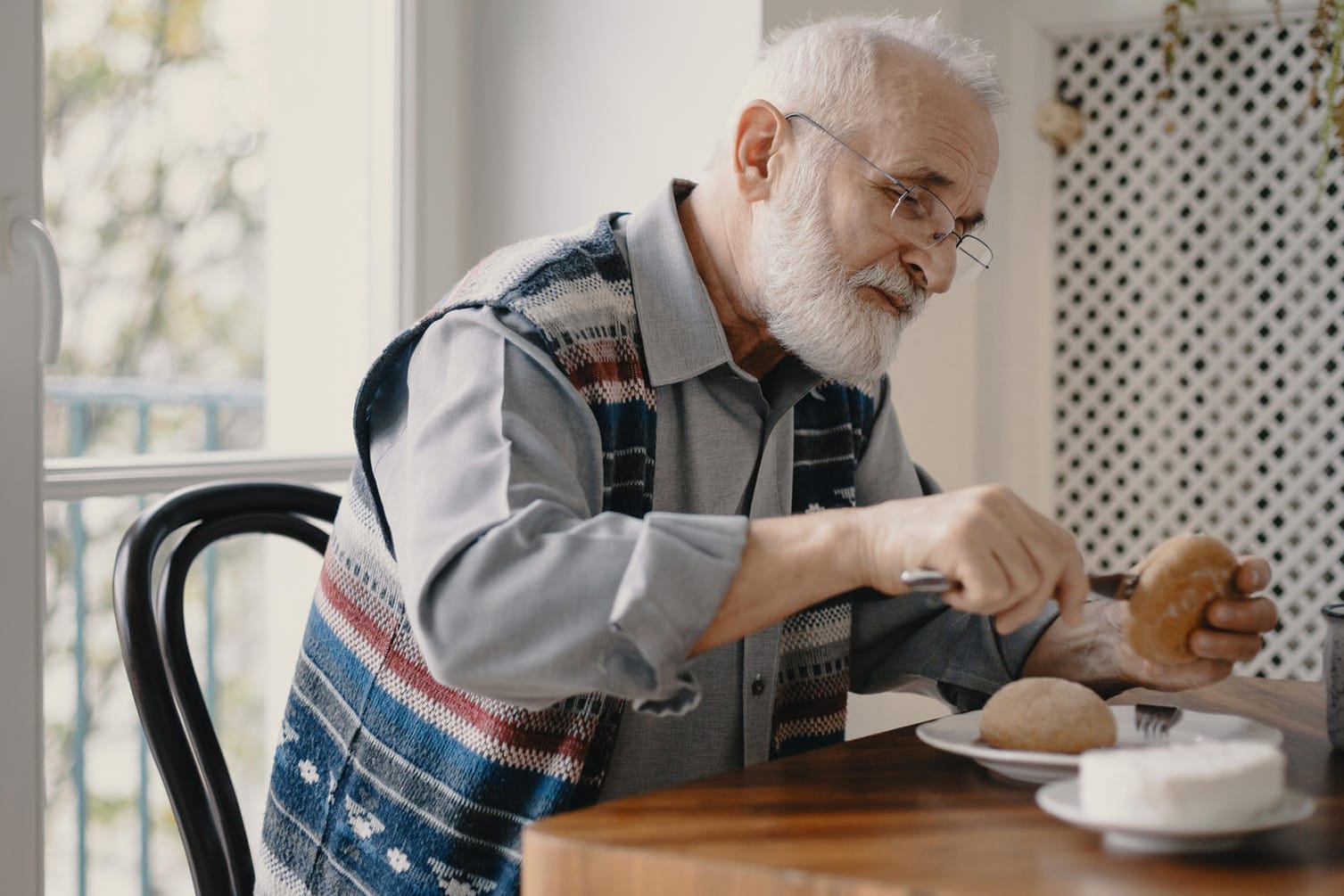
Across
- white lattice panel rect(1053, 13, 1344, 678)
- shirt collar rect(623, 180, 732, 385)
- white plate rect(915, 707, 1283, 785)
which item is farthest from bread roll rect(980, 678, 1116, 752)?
white lattice panel rect(1053, 13, 1344, 678)

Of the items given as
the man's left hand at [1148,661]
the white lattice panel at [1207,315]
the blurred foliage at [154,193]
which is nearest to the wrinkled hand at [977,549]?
the man's left hand at [1148,661]

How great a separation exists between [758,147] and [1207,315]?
67.0 inches

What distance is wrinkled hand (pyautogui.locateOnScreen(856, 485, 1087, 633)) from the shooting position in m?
0.90

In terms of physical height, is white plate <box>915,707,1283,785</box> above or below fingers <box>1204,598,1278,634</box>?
below

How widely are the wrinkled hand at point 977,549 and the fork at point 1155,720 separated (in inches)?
7.2

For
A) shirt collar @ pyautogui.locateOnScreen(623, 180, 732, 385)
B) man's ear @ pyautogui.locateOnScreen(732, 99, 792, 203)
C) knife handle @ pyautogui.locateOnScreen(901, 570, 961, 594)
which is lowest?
knife handle @ pyautogui.locateOnScreen(901, 570, 961, 594)

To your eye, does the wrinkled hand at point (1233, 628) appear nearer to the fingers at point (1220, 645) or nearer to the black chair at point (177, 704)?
the fingers at point (1220, 645)

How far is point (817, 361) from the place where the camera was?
138 cm

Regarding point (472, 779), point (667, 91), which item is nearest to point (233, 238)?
point (667, 91)

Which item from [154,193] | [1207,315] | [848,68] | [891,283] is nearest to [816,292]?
[891,283]

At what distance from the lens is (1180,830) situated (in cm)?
74

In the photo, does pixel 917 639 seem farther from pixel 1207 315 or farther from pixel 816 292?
pixel 1207 315

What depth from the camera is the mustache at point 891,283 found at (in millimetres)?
1356

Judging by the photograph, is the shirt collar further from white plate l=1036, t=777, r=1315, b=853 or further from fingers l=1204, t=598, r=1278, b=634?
white plate l=1036, t=777, r=1315, b=853
